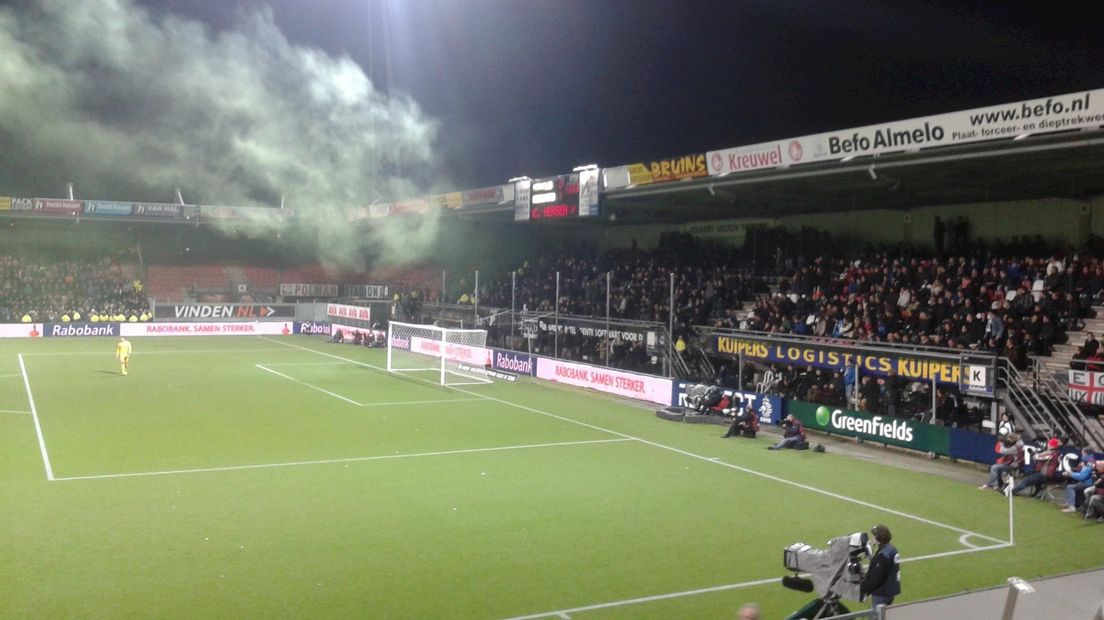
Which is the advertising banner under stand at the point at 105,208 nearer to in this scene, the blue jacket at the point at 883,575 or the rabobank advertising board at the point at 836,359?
the rabobank advertising board at the point at 836,359

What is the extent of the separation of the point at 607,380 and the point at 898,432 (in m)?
11.2

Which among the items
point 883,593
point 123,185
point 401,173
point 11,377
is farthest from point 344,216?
point 883,593

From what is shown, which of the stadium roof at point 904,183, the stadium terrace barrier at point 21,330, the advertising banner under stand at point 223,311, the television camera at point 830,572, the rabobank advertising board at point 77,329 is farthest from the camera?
the advertising banner under stand at point 223,311

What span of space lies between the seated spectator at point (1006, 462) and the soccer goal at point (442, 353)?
19.4 m

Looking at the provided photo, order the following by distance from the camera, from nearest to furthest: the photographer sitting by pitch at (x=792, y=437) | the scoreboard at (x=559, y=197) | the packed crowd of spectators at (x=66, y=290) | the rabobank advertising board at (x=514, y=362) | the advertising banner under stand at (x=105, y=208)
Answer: the photographer sitting by pitch at (x=792, y=437), the rabobank advertising board at (x=514, y=362), the scoreboard at (x=559, y=197), the advertising banner under stand at (x=105, y=208), the packed crowd of spectators at (x=66, y=290)

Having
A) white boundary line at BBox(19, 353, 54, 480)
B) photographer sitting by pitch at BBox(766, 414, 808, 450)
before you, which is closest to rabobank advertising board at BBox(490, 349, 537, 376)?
photographer sitting by pitch at BBox(766, 414, 808, 450)

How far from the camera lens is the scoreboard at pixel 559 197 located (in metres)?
35.8

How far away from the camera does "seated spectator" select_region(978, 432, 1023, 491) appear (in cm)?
1658

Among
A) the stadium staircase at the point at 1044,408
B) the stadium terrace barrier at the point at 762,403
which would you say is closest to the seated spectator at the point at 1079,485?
the stadium staircase at the point at 1044,408

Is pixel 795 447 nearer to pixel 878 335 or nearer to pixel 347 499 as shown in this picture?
pixel 878 335

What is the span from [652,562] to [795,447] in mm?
10043

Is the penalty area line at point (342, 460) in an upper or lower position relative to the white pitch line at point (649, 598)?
upper

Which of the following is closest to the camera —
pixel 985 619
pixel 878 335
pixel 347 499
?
pixel 985 619

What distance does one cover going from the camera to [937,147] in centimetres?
2308
